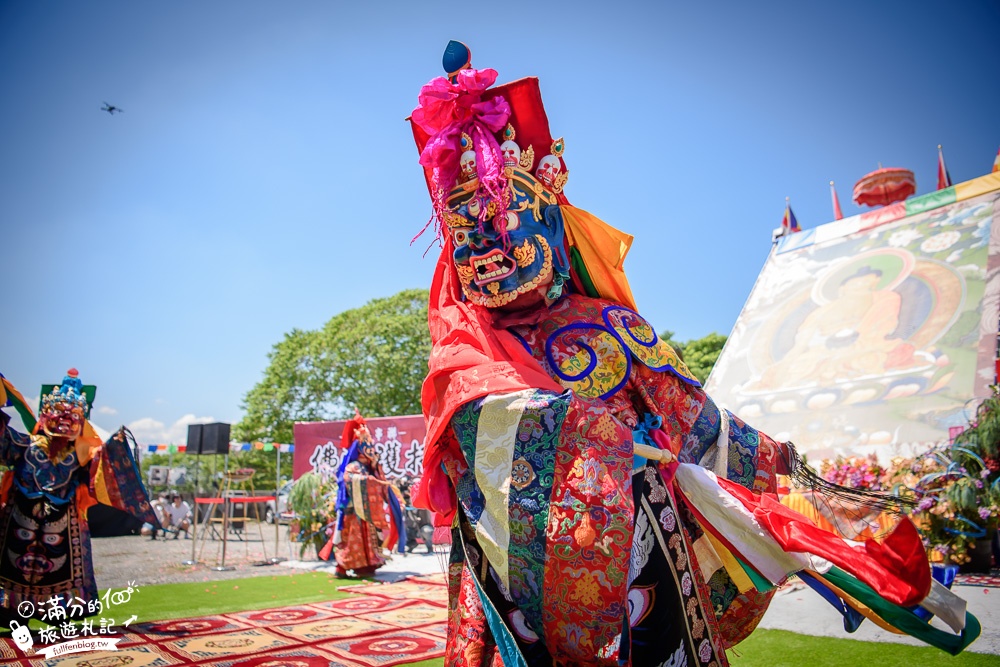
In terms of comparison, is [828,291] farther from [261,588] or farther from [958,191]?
[261,588]

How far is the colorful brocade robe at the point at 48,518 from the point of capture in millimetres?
4660

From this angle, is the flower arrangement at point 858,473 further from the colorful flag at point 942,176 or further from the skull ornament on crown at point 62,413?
the colorful flag at point 942,176

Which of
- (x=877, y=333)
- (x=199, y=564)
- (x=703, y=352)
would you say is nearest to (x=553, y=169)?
(x=199, y=564)

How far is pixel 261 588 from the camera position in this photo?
715 centimetres

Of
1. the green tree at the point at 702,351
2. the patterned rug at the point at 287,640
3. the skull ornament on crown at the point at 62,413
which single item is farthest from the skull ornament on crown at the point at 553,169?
the green tree at the point at 702,351

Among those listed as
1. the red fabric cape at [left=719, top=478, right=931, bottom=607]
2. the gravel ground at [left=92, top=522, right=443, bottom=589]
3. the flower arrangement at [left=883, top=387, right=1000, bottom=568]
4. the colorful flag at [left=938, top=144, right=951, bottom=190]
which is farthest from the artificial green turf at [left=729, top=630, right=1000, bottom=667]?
the colorful flag at [left=938, top=144, right=951, bottom=190]

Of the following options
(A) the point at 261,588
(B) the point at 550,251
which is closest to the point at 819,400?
(A) the point at 261,588

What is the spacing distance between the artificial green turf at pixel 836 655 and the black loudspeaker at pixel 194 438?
892 cm

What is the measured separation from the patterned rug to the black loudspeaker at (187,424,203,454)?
5194 mm

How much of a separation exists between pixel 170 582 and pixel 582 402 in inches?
315

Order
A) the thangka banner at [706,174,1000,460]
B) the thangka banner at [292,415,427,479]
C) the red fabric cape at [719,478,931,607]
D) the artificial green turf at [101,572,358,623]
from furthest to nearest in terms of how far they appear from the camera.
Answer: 1. the thangka banner at [292,415,427,479]
2. the thangka banner at [706,174,1000,460]
3. the artificial green turf at [101,572,358,623]
4. the red fabric cape at [719,478,931,607]

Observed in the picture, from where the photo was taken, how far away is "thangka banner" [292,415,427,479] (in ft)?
41.1

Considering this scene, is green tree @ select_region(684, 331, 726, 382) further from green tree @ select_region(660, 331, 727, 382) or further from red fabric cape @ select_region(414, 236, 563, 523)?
red fabric cape @ select_region(414, 236, 563, 523)

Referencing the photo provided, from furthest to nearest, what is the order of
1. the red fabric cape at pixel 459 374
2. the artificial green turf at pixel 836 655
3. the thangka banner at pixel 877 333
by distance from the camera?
the thangka banner at pixel 877 333 → the artificial green turf at pixel 836 655 → the red fabric cape at pixel 459 374
